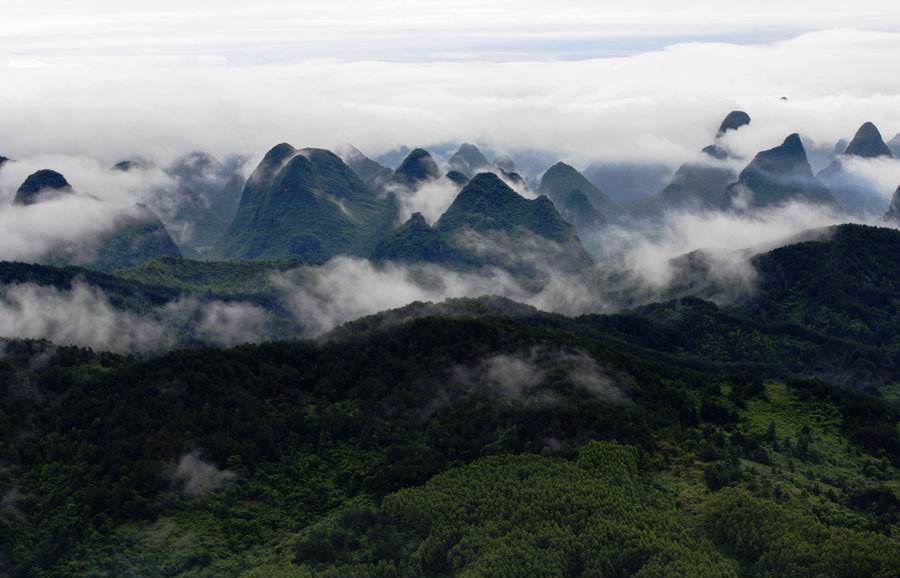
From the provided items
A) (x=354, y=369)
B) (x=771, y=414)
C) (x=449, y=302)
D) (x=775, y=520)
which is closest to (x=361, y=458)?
(x=354, y=369)

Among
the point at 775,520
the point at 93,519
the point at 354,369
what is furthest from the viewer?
the point at 354,369

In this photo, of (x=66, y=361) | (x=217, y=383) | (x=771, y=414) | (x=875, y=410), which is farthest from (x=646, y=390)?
(x=66, y=361)

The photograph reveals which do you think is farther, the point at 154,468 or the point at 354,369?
the point at 354,369

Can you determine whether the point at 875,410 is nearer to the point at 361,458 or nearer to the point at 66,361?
the point at 361,458

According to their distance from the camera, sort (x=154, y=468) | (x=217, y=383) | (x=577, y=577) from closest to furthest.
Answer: (x=577, y=577)
(x=154, y=468)
(x=217, y=383)

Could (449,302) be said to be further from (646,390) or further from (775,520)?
(775,520)

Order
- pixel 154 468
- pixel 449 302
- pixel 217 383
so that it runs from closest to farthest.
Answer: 1. pixel 154 468
2. pixel 217 383
3. pixel 449 302

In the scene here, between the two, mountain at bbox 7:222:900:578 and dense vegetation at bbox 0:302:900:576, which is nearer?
mountain at bbox 7:222:900:578

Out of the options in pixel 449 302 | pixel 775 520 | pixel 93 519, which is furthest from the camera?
pixel 449 302

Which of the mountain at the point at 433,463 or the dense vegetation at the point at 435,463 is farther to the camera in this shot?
the dense vegetation at the point at 435,463

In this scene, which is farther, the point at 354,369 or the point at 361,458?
the point at 354,369
